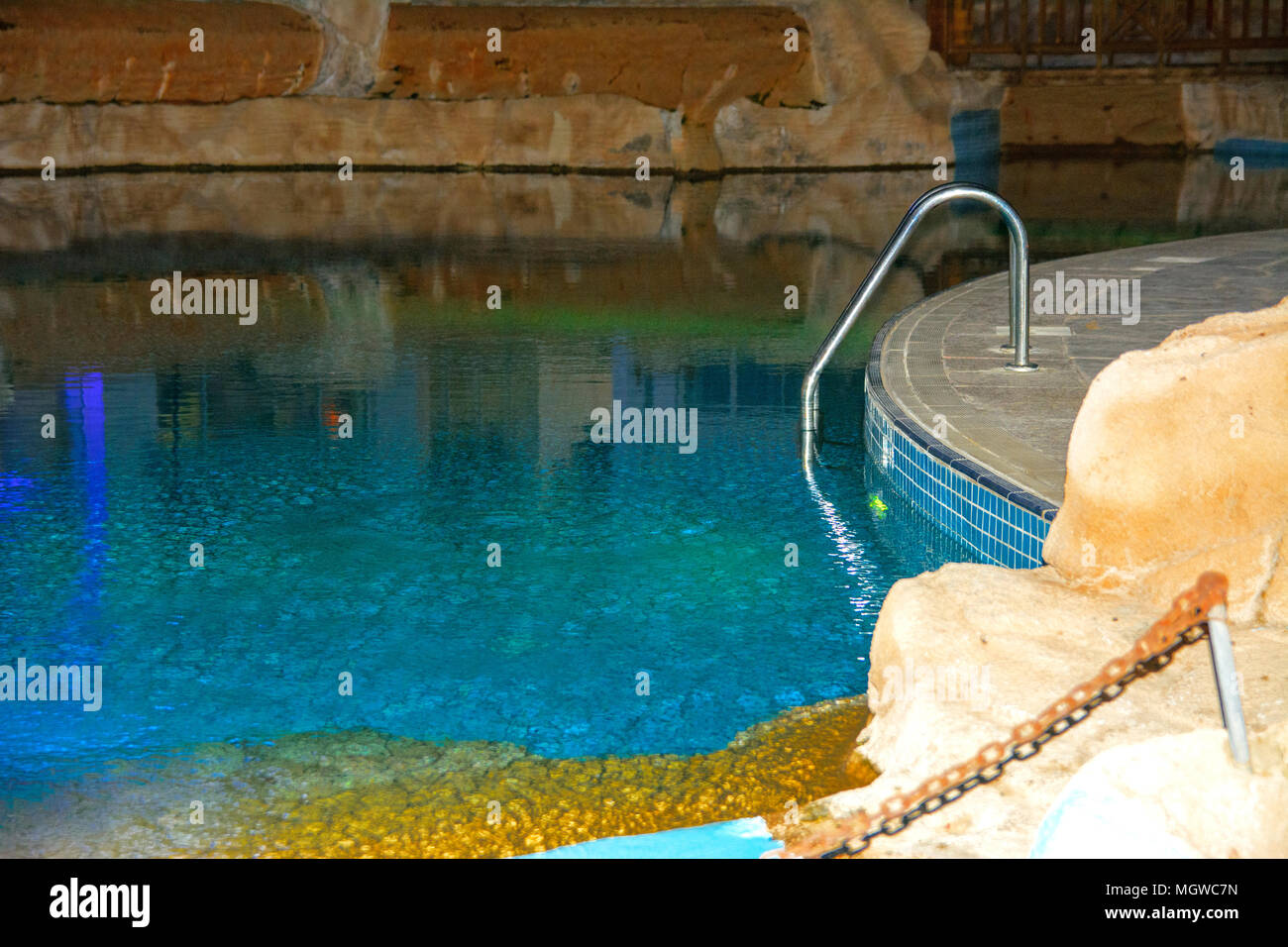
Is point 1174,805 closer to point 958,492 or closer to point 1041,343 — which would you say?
point 958,492

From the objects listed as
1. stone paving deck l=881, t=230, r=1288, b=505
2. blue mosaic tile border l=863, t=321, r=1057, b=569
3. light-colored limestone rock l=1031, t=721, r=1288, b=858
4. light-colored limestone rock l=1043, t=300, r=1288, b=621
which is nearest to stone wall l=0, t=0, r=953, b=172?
stone paving deck l=881, t=230, r=1288, b=505

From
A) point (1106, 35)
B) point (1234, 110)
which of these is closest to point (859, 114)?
point (1106, 35)

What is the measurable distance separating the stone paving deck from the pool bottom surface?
128 cm

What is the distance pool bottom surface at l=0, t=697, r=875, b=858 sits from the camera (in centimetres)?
286

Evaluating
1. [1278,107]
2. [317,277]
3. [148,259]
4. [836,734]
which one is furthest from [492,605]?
[1278,107]

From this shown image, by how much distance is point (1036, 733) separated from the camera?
2.34 metres

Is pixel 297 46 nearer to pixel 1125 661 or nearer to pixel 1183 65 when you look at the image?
pixel 1183 65

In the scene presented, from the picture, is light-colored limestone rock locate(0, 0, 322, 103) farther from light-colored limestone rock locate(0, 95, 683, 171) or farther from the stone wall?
light-colored limestone rock locate(0, 95, 683, 171)

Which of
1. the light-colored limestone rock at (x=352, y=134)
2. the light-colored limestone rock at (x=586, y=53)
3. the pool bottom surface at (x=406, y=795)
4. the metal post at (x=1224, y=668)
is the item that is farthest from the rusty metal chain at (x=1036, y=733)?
the light-colored limestone rock at (x=352, y=134)

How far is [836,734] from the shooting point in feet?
10.9

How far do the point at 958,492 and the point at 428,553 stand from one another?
1.61 m

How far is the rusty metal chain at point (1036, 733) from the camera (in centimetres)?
209
